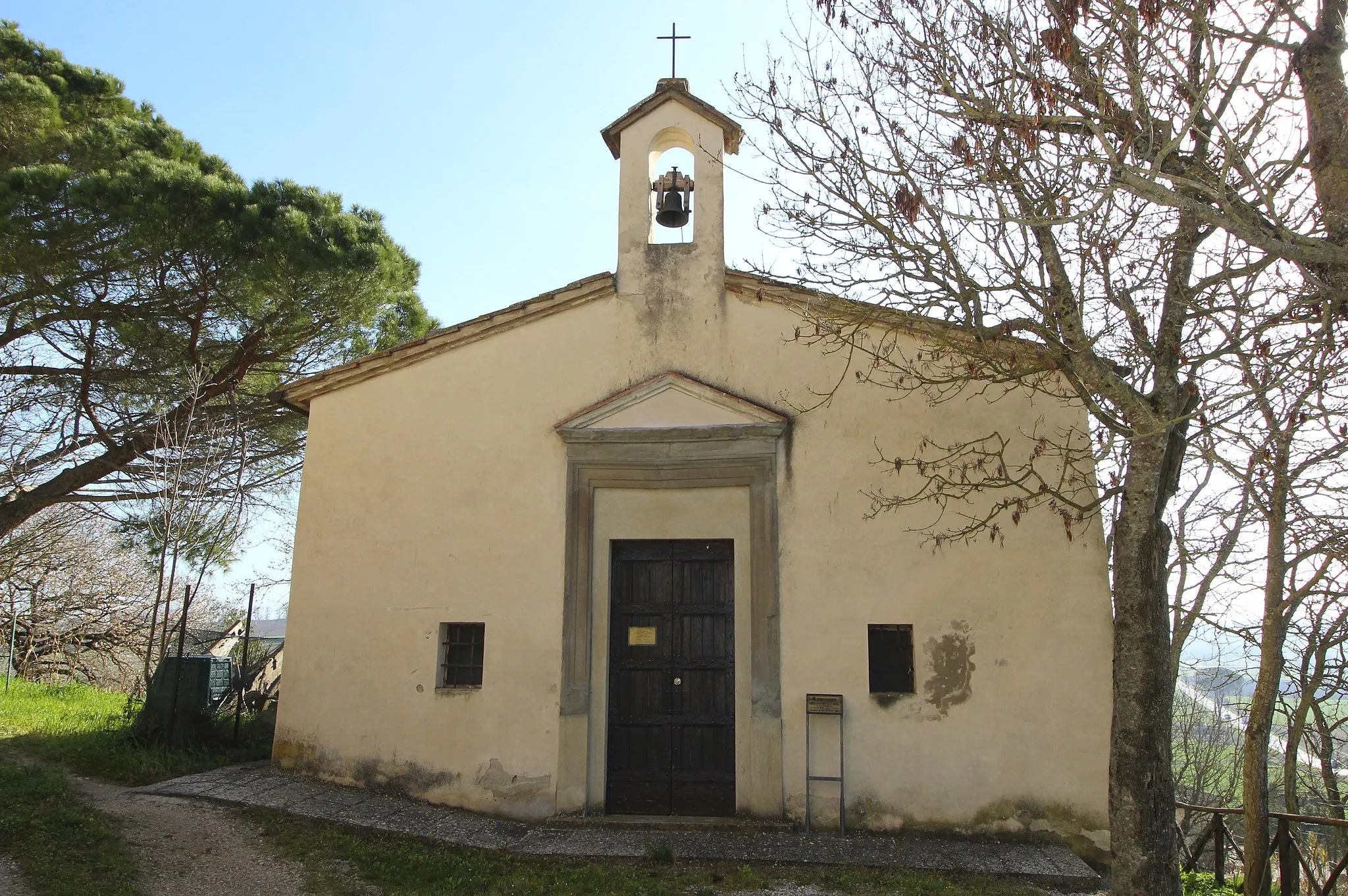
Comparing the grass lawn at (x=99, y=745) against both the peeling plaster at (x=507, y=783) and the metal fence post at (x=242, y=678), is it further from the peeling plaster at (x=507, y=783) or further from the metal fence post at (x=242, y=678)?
the peeling plaster at (x=507, y=783)

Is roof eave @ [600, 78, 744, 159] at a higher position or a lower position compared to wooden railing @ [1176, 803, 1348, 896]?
higher

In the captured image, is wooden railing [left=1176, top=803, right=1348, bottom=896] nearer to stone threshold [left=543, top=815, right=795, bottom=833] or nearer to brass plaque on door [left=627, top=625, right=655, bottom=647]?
stone threshold [left=543, top=815, right=795, bottom=833]

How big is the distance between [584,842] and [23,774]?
15.3ft

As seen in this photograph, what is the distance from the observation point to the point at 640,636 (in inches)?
297

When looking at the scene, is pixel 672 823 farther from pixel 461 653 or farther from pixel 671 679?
pixel 461 653

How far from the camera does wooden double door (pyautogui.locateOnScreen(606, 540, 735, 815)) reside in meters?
7.25

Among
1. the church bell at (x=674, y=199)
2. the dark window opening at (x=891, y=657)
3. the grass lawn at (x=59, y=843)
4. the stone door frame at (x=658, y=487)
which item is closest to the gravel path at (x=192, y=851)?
the grass lawn at (x=59, y=843)

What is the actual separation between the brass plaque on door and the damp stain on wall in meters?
2.25

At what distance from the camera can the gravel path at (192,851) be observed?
18.2 ft

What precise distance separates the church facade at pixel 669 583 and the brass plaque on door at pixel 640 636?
34mm

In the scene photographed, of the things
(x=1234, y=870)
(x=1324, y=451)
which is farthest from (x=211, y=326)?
(x=1234, y=870)

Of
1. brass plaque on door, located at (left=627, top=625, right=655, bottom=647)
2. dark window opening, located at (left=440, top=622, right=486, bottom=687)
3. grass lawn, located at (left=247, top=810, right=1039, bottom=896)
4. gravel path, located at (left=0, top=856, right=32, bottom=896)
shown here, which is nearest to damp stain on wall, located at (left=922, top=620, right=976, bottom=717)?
grass lawn, located at (left=247, top=810, right=1039, bottom=896)

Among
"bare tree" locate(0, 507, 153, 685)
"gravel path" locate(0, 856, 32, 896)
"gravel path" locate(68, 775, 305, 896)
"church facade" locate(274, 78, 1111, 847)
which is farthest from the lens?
"bare tree" locate(0, 507, 153, 685)

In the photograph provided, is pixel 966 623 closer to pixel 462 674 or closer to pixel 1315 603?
pixel 1315 603
